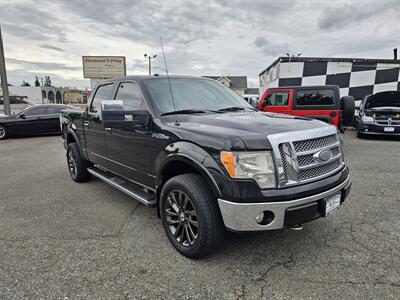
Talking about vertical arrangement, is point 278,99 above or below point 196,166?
above

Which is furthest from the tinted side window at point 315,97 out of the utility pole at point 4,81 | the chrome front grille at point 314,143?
the utility pole at point 4,81

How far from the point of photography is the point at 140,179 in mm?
3299

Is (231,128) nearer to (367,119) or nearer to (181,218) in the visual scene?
(181,218)

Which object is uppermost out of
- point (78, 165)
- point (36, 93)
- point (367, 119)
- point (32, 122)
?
point (36, 93)

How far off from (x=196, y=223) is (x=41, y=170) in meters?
4.82

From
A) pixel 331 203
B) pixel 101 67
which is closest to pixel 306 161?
pixel 331 203

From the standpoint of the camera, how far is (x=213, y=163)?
226cm

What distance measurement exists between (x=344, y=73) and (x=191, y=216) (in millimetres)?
12704

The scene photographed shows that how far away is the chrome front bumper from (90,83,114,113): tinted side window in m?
2.58

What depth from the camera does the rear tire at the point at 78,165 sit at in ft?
16.0

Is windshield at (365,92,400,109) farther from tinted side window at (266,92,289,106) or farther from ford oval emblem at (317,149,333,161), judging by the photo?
ford oval emblem at (317,149,333,161)

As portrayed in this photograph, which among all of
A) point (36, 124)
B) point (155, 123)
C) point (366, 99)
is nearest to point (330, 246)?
point (155, 123)

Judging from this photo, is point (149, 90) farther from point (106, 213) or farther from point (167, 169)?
point (106, 213)

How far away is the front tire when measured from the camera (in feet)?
7.65
